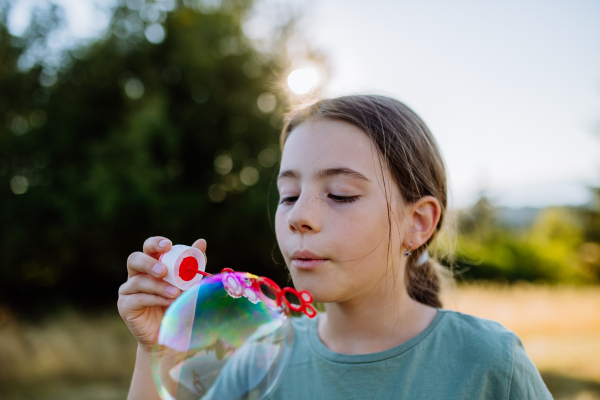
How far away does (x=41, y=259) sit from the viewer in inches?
273

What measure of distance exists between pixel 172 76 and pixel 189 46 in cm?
62

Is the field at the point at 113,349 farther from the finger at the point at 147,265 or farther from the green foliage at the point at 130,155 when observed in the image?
the finger at the point at 147,265

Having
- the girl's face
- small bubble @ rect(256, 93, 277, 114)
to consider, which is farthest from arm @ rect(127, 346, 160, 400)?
small bubble @ rect(256, 93, 277, 114)

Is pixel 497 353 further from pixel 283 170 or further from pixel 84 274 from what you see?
pixel 84 274

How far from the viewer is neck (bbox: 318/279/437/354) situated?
4.27ft

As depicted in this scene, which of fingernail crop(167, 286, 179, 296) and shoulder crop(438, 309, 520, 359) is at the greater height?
fingernail crop(167, 286, 179, 296)

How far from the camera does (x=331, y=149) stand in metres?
1.22

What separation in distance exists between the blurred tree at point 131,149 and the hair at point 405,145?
4672mm

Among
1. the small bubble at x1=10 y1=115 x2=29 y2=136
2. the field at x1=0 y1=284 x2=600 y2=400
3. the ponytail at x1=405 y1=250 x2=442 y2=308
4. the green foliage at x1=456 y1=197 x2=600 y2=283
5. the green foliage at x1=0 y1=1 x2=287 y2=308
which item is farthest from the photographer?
the green foliage at x1=456 y1=197 x2=600 y2=283

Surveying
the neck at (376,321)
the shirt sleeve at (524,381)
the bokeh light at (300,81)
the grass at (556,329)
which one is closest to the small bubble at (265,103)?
the grass at (556,329)

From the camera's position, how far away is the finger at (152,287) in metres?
1.18

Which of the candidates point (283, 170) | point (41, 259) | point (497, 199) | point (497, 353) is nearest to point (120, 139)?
point (41, 259)

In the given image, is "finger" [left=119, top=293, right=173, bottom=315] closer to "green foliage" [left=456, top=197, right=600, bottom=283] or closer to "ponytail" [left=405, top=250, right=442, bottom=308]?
"ponytail" [left=405, top=250, right=442, bottom=308]

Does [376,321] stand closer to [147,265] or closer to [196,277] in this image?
[196,277]
